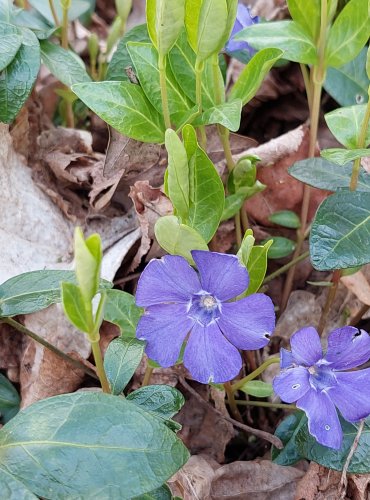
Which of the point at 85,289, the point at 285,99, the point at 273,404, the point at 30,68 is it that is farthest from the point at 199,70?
the point at 285,99

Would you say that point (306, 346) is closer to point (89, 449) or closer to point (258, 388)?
point (258, 388)

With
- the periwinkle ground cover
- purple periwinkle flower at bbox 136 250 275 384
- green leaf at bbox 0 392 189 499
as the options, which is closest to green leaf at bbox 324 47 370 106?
the periwinkle ground cover

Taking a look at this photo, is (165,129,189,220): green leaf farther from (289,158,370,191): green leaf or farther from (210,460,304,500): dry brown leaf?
(210,460,304,500): dry brown leaf

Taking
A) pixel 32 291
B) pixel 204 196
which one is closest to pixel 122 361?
pixel 32 291

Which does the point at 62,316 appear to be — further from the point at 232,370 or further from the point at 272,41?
the point at 272,41

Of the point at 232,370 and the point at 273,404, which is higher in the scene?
the point at 232,370

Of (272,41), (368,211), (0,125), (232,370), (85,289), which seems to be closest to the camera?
(85,289)
